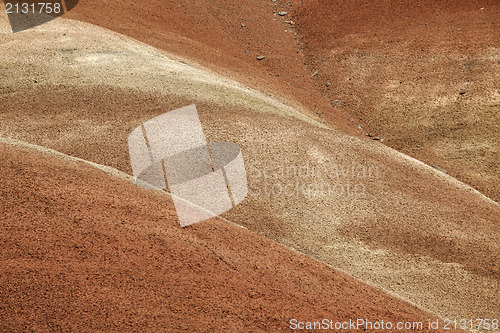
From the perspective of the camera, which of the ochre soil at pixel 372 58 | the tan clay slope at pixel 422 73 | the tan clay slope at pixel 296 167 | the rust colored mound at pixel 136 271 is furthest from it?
the ochre soil at pixel 372 58

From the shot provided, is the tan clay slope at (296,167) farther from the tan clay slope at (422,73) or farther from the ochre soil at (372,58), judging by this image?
the ochre soil at (372,58)

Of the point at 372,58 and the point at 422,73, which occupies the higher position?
the point at 372,58

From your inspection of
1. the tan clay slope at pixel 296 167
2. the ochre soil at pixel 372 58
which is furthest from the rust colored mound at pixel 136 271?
the ochre soil at pixel 372 58

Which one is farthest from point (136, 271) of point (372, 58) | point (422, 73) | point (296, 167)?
point (372, 58)

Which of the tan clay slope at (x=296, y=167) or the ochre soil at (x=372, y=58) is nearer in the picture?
the tan clay slope at (x=296, y=167)

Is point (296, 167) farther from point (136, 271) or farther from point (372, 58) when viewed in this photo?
point (372, 58)

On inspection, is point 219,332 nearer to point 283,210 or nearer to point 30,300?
point 30,300

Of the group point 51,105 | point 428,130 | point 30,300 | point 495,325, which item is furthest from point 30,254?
point 428,130
